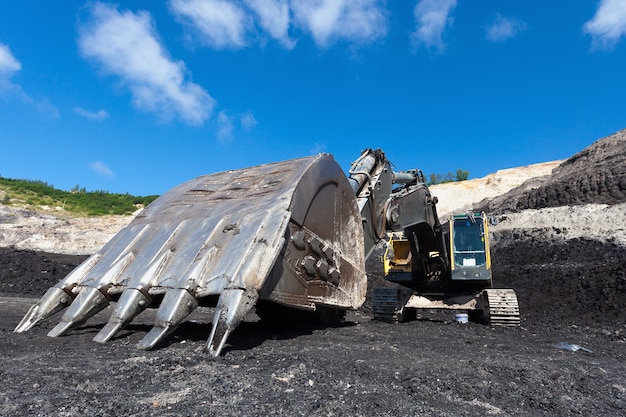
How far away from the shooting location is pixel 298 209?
14.9ft

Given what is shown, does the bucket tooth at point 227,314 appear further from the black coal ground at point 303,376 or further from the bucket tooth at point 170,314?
the bucket tooth at point 170,314

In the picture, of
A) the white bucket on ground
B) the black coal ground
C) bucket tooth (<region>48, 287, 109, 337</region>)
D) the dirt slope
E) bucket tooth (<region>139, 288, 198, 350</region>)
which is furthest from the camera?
the dirt slope

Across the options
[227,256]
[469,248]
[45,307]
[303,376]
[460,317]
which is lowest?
[303,376]

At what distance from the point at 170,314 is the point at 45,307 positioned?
5.79ft

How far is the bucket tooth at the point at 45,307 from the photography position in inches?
169

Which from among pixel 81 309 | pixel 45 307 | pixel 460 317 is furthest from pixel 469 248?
pixel 45 307

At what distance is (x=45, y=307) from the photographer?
4.37 meters

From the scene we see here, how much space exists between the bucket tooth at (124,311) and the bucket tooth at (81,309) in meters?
0.40

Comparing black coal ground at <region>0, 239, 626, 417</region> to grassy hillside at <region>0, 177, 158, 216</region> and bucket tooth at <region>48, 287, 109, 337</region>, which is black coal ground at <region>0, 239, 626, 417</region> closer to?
bucket tooth at <region>48, 287, 109, 337</region>

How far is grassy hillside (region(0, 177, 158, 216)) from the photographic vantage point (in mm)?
35250

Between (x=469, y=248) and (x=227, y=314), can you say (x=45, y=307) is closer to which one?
(x=227, y=314)

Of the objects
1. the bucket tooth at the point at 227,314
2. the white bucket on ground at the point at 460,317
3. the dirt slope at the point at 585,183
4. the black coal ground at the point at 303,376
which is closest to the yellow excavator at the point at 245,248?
the bucket tooth at the point at 227,314

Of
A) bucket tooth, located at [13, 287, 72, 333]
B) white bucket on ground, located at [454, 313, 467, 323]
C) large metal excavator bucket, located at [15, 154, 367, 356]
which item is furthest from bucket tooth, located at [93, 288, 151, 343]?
white bucket on ground, located at [454, 313, 467, 323]

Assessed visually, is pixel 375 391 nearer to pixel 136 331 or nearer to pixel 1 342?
pixel 136 331
